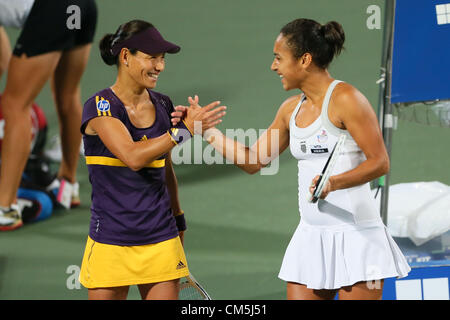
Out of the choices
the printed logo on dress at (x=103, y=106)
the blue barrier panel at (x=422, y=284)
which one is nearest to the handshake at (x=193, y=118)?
the printed logo on dress at (x=103, y=106)

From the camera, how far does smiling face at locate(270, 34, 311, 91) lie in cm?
334

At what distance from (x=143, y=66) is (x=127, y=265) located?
2.59ft

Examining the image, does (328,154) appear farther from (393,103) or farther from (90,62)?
(90,62)

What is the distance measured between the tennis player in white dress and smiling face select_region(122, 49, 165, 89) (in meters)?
0.17

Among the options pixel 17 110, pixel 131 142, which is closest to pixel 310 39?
pixel 131 142

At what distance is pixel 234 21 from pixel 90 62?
190 centimetres

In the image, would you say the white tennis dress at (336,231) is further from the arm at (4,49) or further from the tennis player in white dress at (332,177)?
the arm at (4,49)

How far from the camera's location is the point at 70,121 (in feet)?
20.7

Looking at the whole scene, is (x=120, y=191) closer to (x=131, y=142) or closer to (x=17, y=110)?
(x=131, y=142)

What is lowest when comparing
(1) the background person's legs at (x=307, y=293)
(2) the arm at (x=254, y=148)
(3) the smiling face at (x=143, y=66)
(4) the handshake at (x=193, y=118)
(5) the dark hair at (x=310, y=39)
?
(1) the background person's legs at (x=307, y=293)

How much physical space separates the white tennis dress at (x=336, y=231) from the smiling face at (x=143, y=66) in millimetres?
620

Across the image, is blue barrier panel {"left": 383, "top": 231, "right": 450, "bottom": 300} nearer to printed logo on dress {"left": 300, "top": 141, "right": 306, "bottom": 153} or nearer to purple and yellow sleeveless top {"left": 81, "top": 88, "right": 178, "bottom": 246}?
printed logo on dress {"left": 300, "top": 141, "right": 306, "bottom": 153}

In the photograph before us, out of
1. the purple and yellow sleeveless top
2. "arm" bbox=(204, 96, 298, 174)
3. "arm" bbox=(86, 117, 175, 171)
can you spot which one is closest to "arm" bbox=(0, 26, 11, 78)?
"arm" bbox=(204, 96, 298, 174)

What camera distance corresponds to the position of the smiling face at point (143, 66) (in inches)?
128
